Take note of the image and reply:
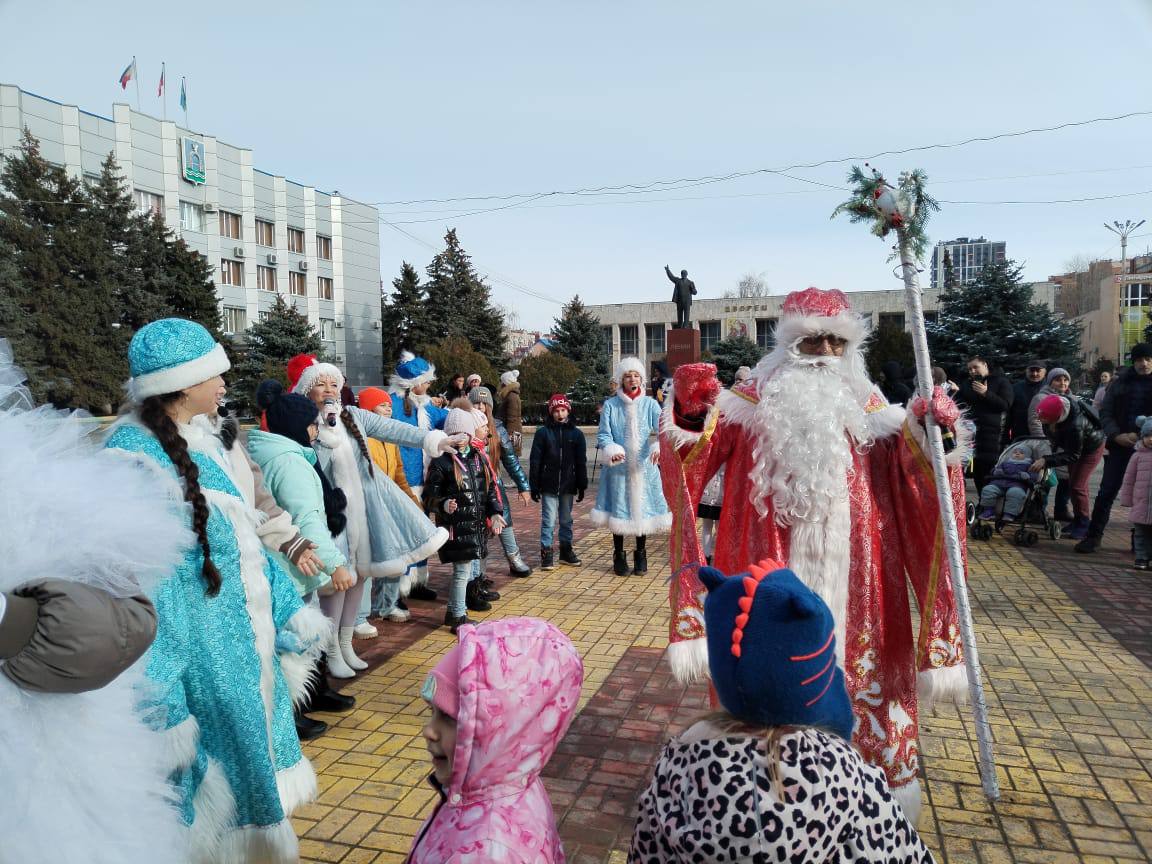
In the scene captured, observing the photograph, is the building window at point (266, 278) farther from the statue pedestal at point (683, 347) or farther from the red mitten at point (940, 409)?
the red mitten at point (940, 409)

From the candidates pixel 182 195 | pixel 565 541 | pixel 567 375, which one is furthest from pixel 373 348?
→ pixel 565 541

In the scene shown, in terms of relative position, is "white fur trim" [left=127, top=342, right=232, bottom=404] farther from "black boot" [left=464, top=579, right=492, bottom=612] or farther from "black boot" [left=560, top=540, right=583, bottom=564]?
"black boot" [left=560, top=540, right=583, bottom=564]

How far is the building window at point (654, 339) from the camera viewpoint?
59.7 metres

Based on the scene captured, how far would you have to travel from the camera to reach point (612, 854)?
322cm

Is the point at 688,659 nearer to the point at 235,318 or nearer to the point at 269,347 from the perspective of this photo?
the point at 269,347

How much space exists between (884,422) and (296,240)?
1917 inches

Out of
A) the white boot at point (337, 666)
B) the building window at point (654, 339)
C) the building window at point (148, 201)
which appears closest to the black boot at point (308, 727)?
the white boot at point (337, 666)

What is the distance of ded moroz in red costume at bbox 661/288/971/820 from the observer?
316 centimetres

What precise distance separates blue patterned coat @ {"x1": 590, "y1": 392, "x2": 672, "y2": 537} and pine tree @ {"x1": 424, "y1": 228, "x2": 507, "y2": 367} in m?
36.3

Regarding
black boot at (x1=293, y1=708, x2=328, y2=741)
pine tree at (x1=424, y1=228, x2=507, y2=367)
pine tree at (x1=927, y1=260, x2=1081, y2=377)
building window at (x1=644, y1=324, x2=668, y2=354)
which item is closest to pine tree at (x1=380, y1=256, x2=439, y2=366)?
pine tree at (x1=424, y1=228, x2=507, y2=367)

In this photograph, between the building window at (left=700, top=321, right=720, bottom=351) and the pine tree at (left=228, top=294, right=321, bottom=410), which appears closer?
the pine tree at (left=228, top=294, right=321, bottom=410)

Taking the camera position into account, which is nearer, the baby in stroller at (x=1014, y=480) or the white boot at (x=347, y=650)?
the white boot at (x=347, y=650)

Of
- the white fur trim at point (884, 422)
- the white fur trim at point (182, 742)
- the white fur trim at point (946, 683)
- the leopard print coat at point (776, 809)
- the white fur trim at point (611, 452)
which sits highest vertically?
the white fur trim at point (884, 422)

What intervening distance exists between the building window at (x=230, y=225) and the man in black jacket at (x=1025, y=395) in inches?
1624
